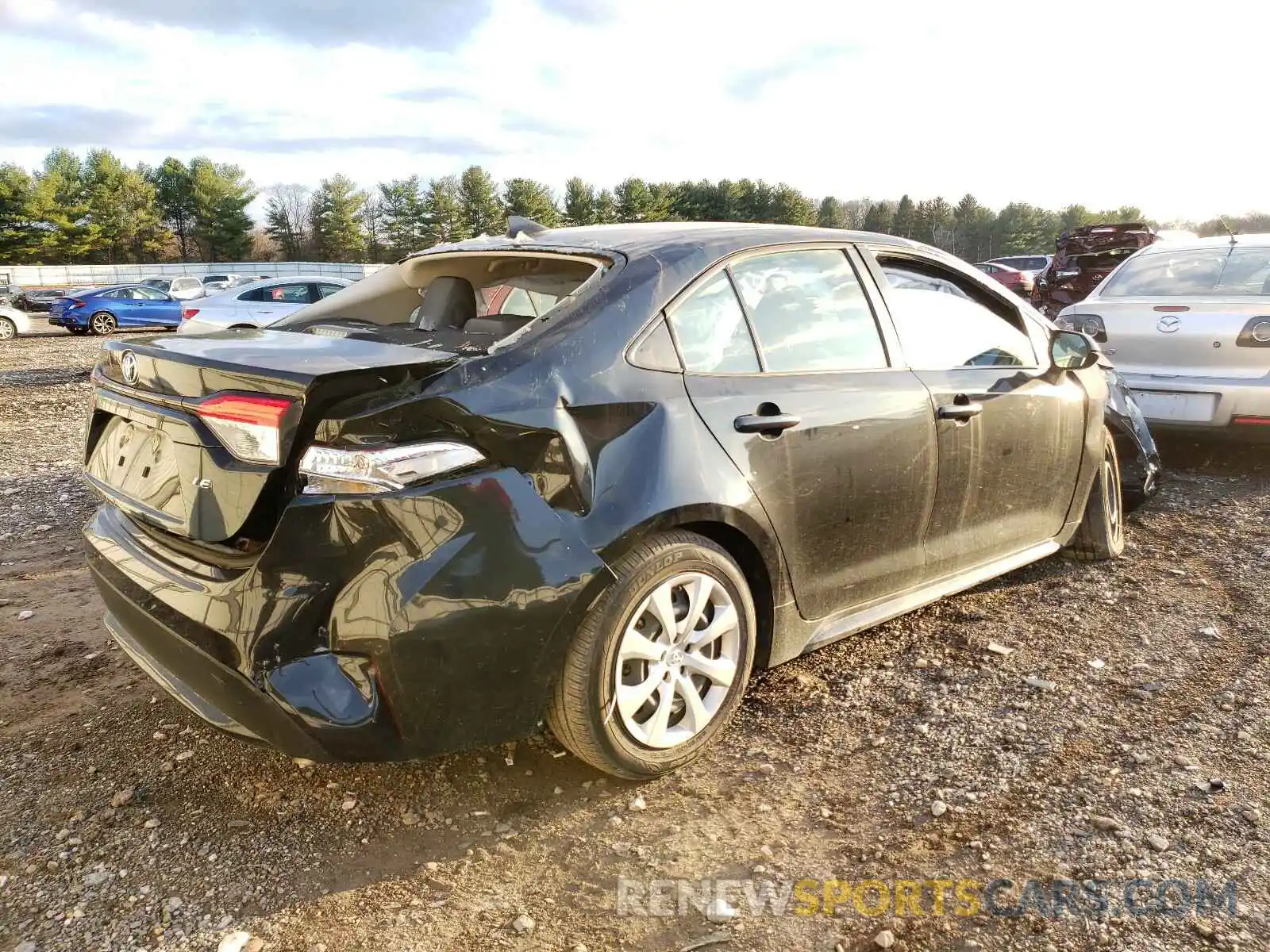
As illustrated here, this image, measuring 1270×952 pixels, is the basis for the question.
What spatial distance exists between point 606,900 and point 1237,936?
1.43 metres

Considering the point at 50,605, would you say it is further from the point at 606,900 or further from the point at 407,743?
the point at 606,900

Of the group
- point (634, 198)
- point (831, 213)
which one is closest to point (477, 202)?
point (634, 198)

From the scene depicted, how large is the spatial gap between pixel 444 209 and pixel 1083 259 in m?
66.8

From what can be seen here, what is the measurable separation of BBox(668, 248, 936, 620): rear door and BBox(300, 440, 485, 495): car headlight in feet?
2.80

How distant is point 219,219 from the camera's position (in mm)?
68125

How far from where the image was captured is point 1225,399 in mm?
5887

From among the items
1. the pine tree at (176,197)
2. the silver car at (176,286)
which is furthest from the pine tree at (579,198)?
the silver car at (176,286)

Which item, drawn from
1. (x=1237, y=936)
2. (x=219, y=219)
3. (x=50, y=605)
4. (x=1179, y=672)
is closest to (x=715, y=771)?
(x=1237, y=936)

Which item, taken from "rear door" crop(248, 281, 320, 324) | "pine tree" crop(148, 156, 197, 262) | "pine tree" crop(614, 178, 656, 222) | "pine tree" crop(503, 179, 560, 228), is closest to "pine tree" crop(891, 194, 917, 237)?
"pine tree" crop(614, 178, 656, 222)

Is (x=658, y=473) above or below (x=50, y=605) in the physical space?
above

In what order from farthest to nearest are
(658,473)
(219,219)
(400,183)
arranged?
(400,183), (219,219), (658,473)

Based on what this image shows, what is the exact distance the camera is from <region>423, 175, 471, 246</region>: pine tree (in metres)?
75.1

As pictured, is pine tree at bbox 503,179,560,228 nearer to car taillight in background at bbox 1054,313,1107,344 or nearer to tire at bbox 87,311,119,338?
tire at bbox 87,311,119,338

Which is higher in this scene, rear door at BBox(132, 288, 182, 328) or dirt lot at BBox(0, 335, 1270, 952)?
dirt lot at BBox(0, 335, 1270, 952)
